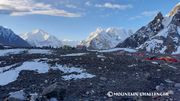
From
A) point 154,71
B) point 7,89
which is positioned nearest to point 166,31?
point 154,71

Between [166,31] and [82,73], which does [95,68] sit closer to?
[82,73]

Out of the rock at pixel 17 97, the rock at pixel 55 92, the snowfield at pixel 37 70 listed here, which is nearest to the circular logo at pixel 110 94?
the rock at pixel 55 92

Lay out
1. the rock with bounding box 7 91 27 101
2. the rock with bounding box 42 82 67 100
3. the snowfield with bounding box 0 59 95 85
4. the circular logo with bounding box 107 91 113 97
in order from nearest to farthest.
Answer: the rock with bounding box 7 91 27 101, the rock with bounding box 42 82 67 100, the circular logo with bounding box 107 91 113 97, the snowfield with bounding box 0 59 95 85

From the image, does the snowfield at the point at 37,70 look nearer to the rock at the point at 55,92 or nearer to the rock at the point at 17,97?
the rock at the point at 55,92

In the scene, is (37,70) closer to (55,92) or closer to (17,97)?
(17,97)

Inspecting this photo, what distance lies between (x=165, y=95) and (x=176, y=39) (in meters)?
161

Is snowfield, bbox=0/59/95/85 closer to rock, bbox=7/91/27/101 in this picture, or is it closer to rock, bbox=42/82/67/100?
rock, bbox=42/82/67/100

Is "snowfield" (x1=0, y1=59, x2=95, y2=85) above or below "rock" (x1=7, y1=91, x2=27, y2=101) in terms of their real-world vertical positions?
above

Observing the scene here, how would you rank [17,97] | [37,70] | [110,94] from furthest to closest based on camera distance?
[37,70]
[110,94]
[17,97]

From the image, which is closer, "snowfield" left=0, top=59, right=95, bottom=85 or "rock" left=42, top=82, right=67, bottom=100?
"rock" left=42, top=82, right=67, bottom=100

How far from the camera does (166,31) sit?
151 metres

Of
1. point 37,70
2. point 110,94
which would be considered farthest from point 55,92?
point 37,70

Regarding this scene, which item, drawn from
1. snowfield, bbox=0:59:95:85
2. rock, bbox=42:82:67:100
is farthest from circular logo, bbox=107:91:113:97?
snowfield, bbox=0:59:95:85

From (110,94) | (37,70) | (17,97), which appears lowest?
(110,94)
